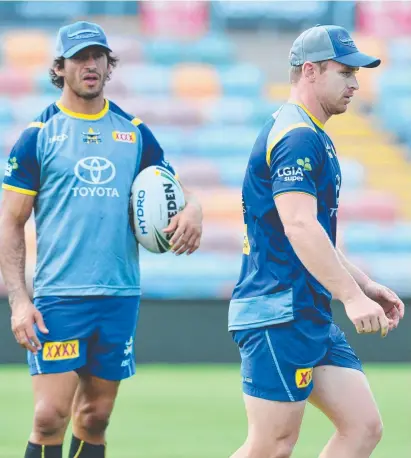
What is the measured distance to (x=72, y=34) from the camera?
4922 mm

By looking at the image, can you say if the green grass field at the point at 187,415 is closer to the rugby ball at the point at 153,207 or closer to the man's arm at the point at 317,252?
the rugby ball at the point at 153,207

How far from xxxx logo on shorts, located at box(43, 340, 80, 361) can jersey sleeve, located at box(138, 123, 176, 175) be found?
2.89ft

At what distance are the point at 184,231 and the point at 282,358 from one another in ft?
3.13

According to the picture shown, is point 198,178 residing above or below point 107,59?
below

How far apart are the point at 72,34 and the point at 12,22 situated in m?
11.0

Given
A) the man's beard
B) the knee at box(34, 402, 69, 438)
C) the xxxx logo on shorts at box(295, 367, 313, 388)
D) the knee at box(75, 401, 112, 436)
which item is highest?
the man's beard

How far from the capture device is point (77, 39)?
A: 16.1 feet

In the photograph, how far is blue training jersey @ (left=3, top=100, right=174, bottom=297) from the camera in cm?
484

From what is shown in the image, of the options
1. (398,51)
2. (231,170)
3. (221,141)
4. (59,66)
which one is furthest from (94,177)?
(398,51)

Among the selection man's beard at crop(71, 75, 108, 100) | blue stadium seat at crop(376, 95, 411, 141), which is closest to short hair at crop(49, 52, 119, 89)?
man's beard at crop(71, 75, 108, 100)

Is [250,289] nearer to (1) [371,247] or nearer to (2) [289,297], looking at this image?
(2) [289,297]

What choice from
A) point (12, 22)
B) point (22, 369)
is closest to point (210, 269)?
point (22, 369)

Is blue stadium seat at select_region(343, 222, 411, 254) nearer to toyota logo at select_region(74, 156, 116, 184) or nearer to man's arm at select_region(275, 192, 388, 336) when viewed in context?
toyota logo at select_region(74, 156, 116, 184)

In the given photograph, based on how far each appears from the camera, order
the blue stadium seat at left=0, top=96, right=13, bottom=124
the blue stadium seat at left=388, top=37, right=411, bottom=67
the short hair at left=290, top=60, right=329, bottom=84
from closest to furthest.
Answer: the short hair at left=290, top=60, right=329, bottom=84 < the blue stadium seat at left=0, top=96, right=13, bottom=124 < the blue stadium seat at left=388, top=37, right=411, bottom=67
